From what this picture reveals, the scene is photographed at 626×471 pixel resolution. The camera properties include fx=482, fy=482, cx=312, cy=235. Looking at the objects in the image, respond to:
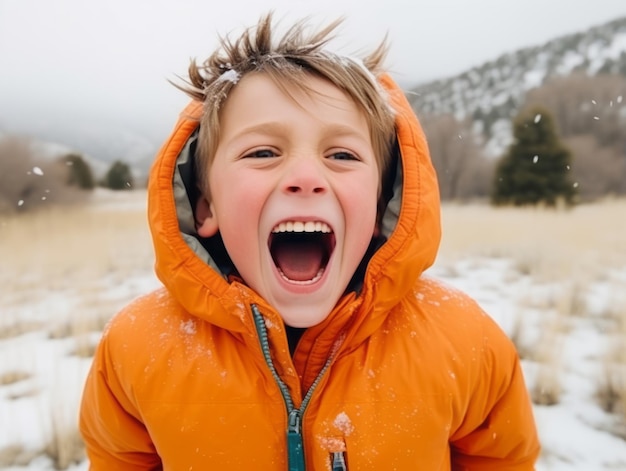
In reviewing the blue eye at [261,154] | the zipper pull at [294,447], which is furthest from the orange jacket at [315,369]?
the blue eye at [261,154]

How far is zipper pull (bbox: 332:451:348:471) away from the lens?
1.06m

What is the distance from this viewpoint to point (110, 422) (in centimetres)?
120

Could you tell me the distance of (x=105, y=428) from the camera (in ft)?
4.00

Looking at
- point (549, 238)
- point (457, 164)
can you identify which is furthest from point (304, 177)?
point (457, 164)

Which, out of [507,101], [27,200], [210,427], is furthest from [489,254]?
[507,101]

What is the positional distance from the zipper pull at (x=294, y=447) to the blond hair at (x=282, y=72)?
62 cm

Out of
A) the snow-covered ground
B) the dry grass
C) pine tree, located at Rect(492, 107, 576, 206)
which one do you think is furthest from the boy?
pine tree, located at Rect(492, 107, 576, 206)

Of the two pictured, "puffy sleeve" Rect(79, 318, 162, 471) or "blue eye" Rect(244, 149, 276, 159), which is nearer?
"blue eye" Rect(244, 149, 276, 159)

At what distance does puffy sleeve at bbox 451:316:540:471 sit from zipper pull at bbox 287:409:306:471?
1.35 feet

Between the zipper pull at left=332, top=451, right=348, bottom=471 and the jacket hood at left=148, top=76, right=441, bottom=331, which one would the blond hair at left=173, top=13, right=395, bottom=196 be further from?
the zipper pull at left=332, top=451, right=348, bottom=471

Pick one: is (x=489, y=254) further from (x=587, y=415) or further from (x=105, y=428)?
(x=105, y=428)

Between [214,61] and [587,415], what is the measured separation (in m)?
2.38

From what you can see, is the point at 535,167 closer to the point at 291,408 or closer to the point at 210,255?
the point at 210,255

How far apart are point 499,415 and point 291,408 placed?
522 mm
